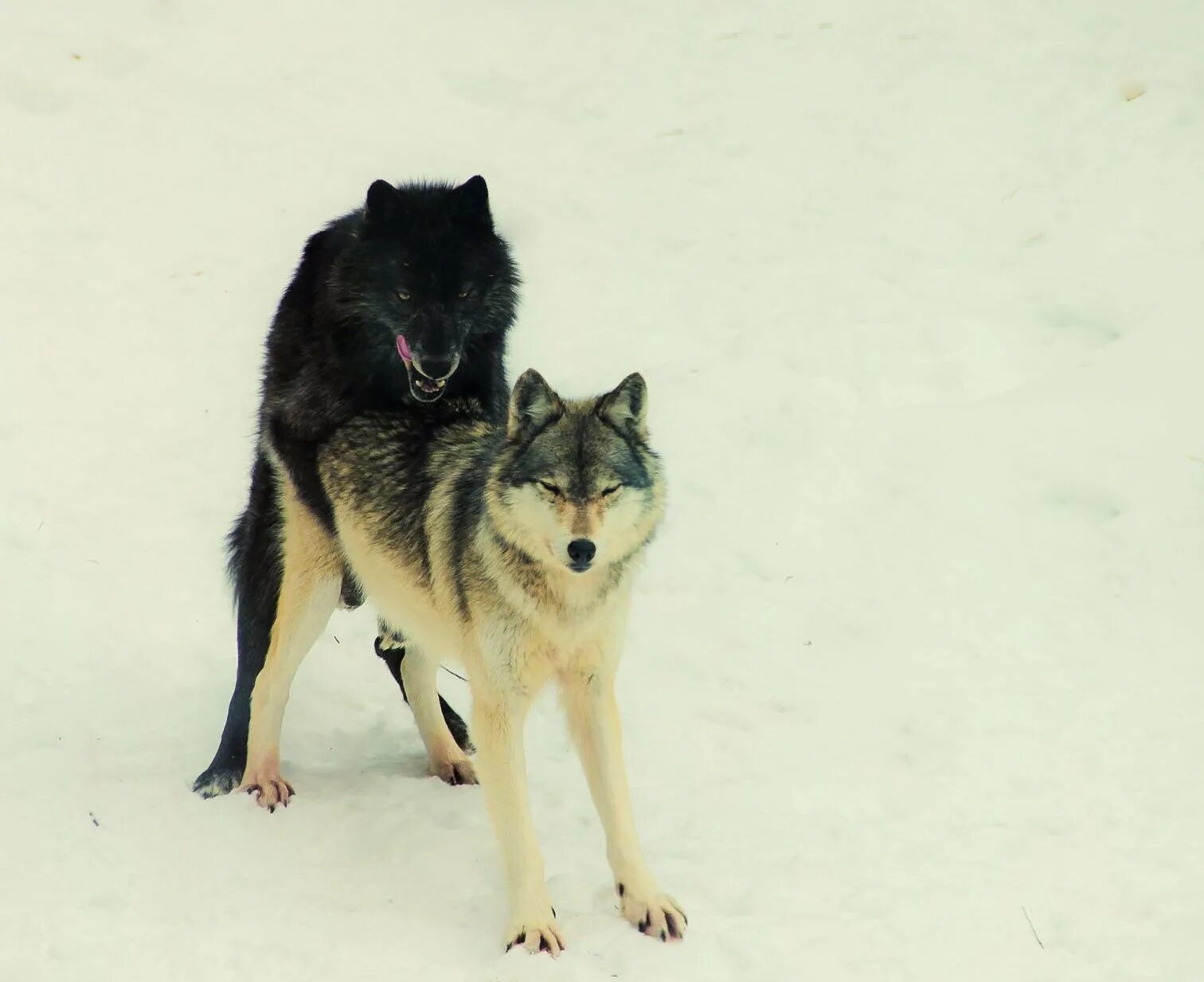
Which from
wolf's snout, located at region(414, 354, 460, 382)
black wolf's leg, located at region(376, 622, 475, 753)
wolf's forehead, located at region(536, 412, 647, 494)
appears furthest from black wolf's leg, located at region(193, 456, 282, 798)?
wolf's forehead, located at region(536, 412, 647, 494)

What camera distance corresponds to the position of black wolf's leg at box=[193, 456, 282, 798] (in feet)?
19.2

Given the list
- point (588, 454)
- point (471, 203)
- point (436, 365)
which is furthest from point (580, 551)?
point (471, 203)

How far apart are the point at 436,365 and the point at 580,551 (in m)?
1.12

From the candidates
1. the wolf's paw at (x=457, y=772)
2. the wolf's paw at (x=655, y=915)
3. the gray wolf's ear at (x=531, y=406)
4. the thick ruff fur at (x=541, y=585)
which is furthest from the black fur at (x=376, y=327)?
the wolf's paw at (x=655, y=915)

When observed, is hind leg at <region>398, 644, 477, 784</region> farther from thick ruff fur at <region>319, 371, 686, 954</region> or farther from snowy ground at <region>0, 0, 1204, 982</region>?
thick ruff fur at <region>319, 371, 686, 954</region>

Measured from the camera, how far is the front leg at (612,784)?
15.8ft

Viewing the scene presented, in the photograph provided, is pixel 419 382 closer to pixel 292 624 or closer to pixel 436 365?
pixel 436 365

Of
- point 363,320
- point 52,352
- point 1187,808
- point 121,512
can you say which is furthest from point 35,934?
point 52,352

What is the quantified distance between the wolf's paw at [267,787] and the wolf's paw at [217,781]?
5 cm

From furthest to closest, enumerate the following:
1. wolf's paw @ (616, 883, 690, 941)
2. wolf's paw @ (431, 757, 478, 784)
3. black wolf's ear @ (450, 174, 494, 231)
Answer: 1. wolf's paw @ (431, 757, 478, 784)
2. black wolf's ear @ (450, 174, 494, 231)
3. wolf's paw @ (616, 883, 690, 941)

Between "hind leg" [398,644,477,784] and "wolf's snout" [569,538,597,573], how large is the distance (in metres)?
1.82

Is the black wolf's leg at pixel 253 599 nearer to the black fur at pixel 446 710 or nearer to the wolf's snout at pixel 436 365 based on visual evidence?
the black fur at pixel 446 710

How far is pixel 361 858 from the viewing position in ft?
17.3

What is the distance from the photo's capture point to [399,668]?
6.29 meters
